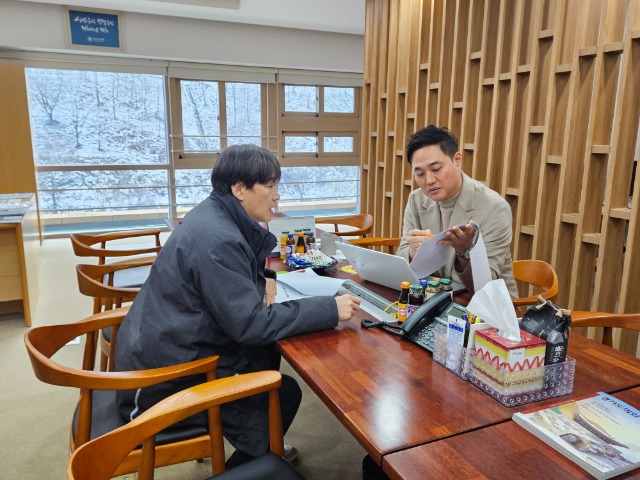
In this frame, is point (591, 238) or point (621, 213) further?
point (591, 238)

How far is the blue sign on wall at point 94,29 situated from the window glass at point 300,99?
2448 millimetres

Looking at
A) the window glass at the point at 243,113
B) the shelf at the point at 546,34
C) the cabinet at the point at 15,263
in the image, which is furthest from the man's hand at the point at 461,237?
the window glass at the point at 243,113

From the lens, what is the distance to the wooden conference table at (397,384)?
1032 millimetres

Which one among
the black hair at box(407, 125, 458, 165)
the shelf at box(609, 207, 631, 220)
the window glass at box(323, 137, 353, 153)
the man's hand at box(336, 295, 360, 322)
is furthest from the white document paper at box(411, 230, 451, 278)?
the window glass at box(323, 137, 353, 153)

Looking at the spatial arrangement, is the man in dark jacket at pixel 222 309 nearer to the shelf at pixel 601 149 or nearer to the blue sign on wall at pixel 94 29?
the shelf at pixel 601 149

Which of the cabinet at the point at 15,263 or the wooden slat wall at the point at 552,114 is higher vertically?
the wooden slat wall at the point at 552,114

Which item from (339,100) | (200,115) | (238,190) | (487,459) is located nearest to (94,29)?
(200,115)

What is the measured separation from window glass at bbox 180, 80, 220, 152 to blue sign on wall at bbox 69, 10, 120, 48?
1.14m

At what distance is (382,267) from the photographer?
193cm

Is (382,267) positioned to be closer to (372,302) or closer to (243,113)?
(372,302)

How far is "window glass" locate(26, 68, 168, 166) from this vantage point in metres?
6.35

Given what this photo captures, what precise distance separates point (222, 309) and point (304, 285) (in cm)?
56

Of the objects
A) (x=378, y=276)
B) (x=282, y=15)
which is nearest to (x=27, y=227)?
(x=378, y=276)

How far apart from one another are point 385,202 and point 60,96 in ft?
15.4
